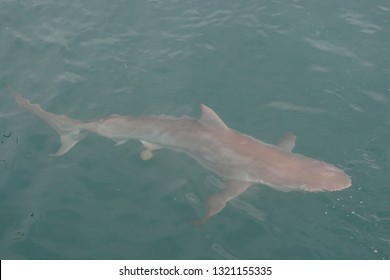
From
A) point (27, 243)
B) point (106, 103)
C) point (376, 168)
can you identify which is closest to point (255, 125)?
point (376, 168)

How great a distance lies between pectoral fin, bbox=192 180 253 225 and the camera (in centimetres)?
1132

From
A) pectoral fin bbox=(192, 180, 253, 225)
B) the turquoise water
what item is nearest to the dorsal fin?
the turquoise water

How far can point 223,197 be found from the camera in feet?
38.6

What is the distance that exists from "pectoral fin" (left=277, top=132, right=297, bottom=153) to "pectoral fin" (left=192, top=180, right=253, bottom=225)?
144cm

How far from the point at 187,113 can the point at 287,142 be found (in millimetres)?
3244

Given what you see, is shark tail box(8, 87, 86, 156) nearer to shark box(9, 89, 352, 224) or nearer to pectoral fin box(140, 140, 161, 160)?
shark box(9, 89, 352, 224)

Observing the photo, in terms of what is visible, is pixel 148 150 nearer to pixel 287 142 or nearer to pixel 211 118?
pixel 211 118

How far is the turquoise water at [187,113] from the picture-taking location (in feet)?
37.1

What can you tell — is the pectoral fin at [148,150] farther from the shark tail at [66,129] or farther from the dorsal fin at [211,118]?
the shark tail at [66,129]

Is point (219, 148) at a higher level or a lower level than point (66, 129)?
higher

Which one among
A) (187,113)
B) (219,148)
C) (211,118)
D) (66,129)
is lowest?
(66,129)

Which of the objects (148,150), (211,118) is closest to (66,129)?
(148,150)
